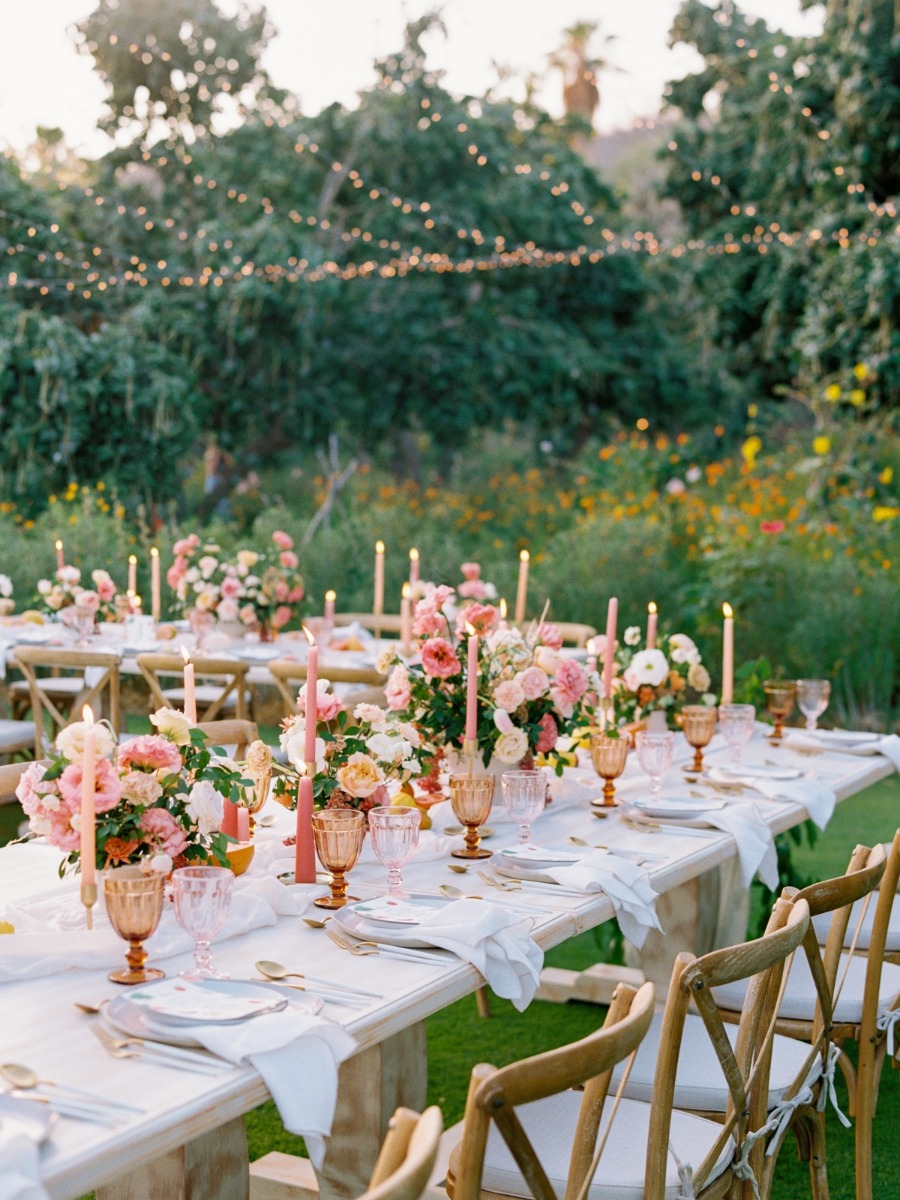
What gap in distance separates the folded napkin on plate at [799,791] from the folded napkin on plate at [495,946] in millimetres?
1352

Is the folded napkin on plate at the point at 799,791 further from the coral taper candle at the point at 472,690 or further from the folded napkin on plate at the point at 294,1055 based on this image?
the folded napkin on plate at the point at 294,1055

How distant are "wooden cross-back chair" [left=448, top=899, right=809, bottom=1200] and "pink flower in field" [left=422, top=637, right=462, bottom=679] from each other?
3.21 ft

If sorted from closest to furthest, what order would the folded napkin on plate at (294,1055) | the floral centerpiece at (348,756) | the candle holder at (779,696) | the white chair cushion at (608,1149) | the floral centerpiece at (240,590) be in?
the folded napkin on plate at (294,1055) → the white chair cushion at (608,1149) → the floral centerpiece at (348,756) → the candle holder at (779,696) → the floral centerpiece at (240,590)

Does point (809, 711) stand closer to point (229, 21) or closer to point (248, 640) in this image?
point (248, 640)

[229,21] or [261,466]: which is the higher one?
[229,21]

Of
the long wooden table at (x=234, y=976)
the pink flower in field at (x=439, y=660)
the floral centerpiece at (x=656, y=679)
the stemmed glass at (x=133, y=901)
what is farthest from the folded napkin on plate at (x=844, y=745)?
the stemmed glass at (x=133, y=901)

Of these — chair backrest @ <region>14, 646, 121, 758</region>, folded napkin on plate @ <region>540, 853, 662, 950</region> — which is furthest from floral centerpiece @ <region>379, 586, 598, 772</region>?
chair backrest @ <region>14, 646, 121, 758</region>

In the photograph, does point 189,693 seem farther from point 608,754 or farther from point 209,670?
point 209,670

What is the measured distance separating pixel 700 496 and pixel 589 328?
4864mm

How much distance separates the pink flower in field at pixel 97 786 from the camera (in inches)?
85.5

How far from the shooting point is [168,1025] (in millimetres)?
1842

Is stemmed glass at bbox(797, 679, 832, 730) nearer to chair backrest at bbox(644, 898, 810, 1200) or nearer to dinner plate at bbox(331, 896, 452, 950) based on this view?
chair backrest at bbox(644, 898, 810, 1200)

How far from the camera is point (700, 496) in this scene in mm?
10922

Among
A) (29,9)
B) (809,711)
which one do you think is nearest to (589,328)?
(29,9)
